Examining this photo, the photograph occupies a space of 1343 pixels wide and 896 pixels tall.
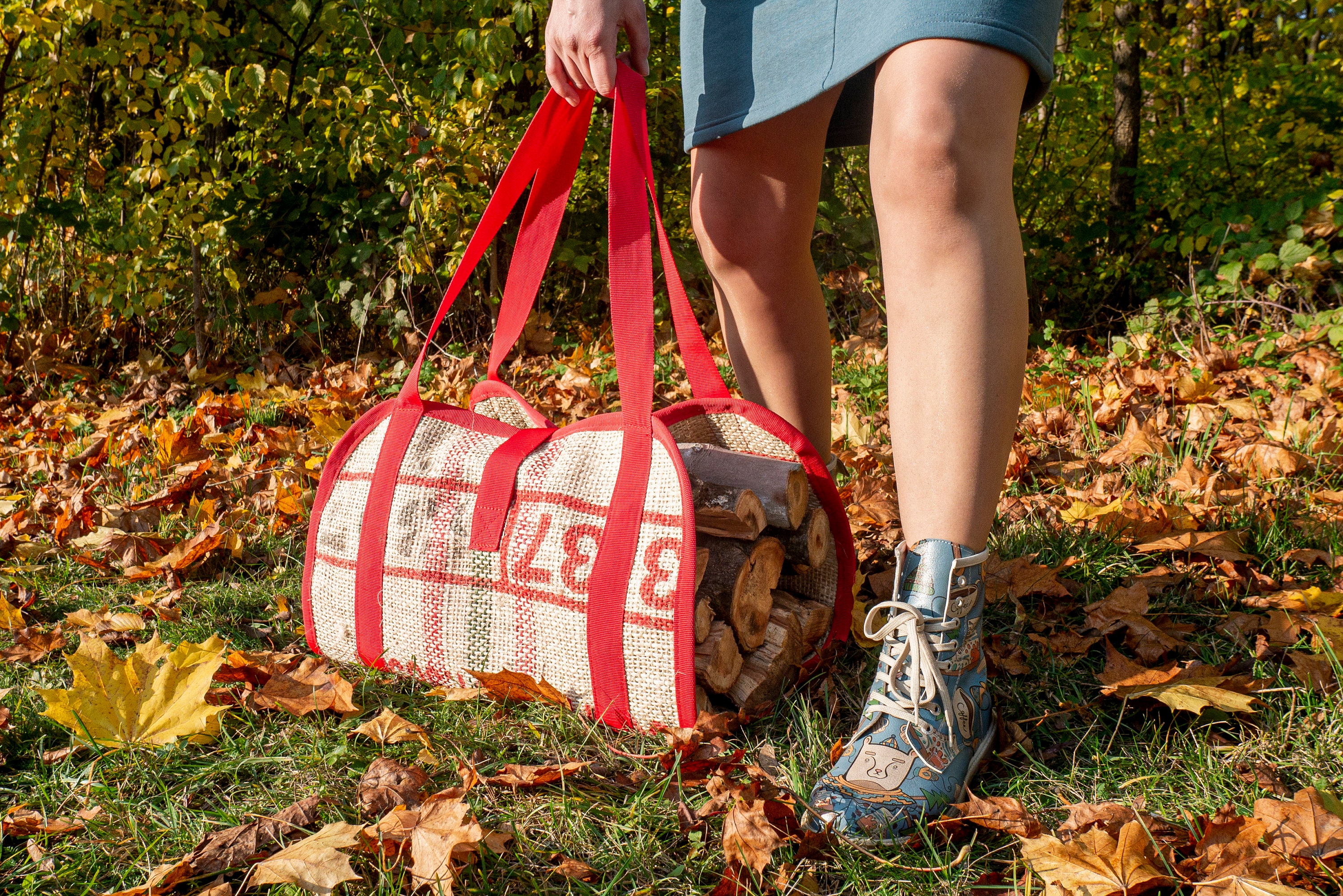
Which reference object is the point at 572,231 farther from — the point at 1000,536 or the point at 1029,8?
the point at 1029,8

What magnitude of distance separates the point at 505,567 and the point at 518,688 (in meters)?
0.19

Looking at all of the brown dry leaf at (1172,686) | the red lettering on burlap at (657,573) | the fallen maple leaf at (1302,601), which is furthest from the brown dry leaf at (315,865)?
the fallen maple leaf at (1302,601)

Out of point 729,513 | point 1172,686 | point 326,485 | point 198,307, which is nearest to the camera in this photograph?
point 1172,686

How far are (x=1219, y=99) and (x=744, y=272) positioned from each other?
11.1ft

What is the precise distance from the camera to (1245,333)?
338 cm

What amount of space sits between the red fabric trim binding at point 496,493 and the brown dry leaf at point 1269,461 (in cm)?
170

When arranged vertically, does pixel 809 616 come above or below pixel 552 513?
below

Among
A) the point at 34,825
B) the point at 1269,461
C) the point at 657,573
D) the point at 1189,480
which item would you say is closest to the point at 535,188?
the point at 657,573

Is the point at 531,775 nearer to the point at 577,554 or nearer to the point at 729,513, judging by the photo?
the point at 577,554

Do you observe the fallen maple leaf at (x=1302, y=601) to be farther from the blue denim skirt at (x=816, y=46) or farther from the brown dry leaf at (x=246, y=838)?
the brown dry leaf at (x=246, y=838)

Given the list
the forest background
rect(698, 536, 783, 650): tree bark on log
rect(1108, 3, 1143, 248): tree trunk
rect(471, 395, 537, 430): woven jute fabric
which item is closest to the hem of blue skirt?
rect(698, 536, 783, 650): tree bark on log

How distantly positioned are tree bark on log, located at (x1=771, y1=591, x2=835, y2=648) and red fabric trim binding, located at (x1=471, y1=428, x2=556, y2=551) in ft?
1.52

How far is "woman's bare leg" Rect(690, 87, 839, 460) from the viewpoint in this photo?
5.47 feet

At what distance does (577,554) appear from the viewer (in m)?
1.41
